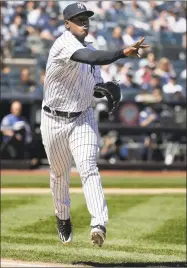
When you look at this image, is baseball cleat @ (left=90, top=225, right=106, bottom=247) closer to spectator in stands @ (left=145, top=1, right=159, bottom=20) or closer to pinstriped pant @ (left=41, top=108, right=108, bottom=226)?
pinstriped pant @ (left=41, top=108, right=108, bottom=226)

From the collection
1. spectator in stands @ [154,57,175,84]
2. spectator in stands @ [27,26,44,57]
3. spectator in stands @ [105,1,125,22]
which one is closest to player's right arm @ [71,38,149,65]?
spectator in stands @ [154,57,175,84]

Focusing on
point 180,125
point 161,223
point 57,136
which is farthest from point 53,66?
point 180,125

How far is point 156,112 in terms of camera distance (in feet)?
55.7

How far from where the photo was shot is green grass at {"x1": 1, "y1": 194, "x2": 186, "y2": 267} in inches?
265

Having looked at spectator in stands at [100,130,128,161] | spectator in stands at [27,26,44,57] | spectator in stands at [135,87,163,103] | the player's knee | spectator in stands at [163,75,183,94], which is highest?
spectator in stands at [27,26,44,57]

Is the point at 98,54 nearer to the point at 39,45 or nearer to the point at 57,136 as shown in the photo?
the point at 57,136

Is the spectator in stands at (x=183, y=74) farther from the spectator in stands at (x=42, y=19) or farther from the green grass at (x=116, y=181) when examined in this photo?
the spectator in stands at (x=42, y=19)

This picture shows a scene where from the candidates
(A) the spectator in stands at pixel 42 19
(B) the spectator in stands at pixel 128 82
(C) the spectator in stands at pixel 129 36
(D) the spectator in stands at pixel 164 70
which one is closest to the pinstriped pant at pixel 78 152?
(B) the spectator in stands at pixel 128 82

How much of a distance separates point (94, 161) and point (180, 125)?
1074 centimetres

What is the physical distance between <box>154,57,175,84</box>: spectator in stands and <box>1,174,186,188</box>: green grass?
2733 millimetres

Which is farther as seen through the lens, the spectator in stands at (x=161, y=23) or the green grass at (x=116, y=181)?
the spectator in stands at (x=161, y=23)

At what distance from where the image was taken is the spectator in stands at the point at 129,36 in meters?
18.1

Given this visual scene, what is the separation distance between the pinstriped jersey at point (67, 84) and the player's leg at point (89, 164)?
0.44 feet

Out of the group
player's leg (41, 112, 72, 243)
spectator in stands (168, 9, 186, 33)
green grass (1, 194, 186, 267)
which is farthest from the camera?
spectator in stands (168, 9, 186, 33)
